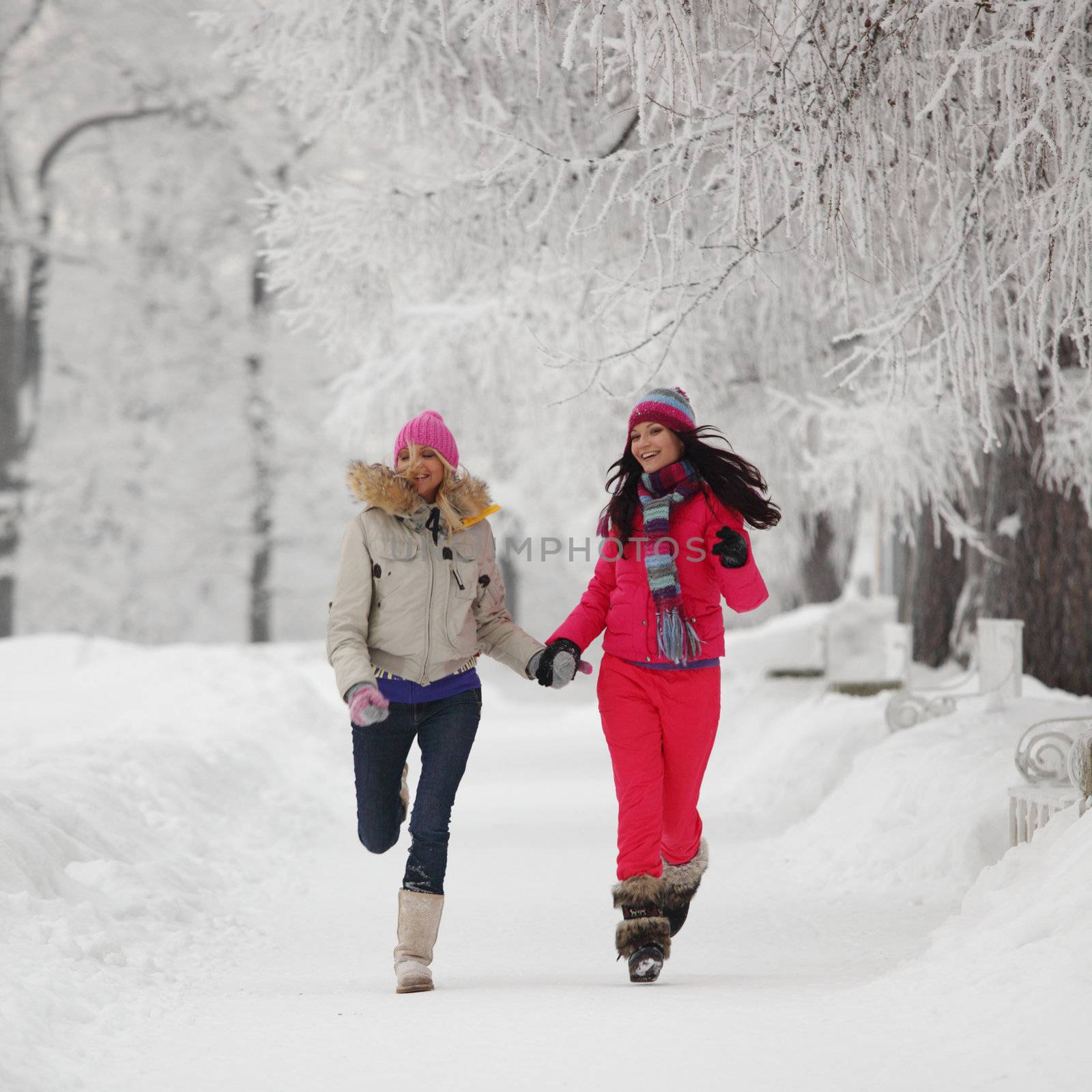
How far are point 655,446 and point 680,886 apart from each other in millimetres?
1602

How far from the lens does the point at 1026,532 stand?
35.4 ft

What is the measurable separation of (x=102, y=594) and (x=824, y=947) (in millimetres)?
23762

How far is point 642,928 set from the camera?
16.2 feet

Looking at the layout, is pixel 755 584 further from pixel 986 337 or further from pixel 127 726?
pixel 127 726

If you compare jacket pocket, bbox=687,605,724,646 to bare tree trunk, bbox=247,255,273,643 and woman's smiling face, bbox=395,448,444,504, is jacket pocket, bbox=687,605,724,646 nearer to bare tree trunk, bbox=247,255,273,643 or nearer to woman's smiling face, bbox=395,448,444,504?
woman's smiling face, bbox=395,448,444,504

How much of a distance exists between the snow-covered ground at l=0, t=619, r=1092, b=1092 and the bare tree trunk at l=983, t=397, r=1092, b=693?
379 mm

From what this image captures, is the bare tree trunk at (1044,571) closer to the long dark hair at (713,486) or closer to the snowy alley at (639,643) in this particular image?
the snowy alley at (639,643)

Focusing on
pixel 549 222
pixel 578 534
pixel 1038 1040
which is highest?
pixel 549 222

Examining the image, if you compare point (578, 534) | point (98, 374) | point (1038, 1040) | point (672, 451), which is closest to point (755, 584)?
point (672, 451)

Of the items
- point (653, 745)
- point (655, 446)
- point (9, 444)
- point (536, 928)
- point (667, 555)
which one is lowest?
point (536, 928)

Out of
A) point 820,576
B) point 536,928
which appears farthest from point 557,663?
point 820,576

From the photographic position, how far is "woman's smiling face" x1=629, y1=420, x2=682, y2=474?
5.33m

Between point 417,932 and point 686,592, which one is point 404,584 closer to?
point 686,592

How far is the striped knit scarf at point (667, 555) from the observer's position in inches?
201
